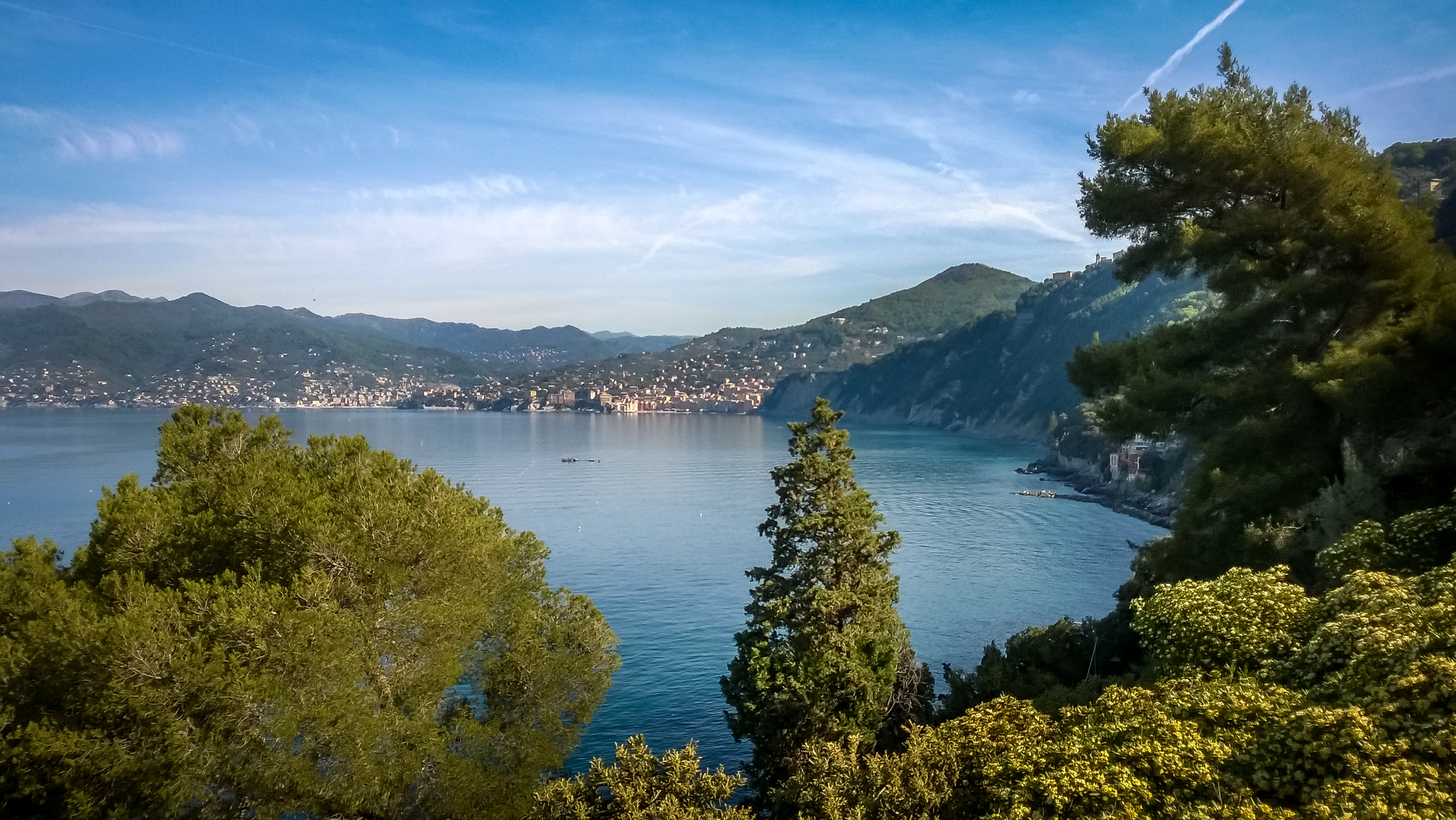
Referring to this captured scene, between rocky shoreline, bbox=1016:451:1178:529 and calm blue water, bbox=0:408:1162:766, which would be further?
rocky shoreline, bbox=1016:451:1178:529

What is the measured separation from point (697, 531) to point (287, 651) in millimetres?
44561

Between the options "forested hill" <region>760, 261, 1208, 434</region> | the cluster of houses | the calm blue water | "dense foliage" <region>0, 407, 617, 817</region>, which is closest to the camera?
"dense foliage" <region>0, 407, 617, 817</region>

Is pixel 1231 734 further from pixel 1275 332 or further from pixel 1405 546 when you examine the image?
pixel 1275 332

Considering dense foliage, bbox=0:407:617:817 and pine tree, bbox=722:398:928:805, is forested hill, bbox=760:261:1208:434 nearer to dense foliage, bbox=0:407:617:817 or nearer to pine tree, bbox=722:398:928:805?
pine tree, bbox=722:398:928:805

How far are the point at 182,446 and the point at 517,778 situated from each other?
34.3 feet

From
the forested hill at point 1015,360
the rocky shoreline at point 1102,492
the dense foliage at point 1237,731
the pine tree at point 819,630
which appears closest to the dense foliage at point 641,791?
the dense foliage at point 1237,731

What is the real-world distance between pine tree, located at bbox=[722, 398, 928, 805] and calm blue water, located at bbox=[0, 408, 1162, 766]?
6.53 m

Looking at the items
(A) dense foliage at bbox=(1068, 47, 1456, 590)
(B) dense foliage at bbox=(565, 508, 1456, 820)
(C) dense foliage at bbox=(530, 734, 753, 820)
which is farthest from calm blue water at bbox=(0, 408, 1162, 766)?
(B) dense foliage at bbox=(565, 508, 1456, 820)

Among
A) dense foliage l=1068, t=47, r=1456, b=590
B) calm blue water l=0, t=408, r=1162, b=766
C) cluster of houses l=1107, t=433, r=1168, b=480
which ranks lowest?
calm blue water l=0, t=408, r=1162, b=766

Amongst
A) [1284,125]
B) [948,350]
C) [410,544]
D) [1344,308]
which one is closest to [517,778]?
[410,544]

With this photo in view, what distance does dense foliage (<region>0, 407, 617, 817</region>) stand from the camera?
11.7m

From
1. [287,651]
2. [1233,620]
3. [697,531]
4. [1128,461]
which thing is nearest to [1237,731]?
[1233,620]

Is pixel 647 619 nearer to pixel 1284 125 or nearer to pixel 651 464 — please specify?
pixel 1284 125

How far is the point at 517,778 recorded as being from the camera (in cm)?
1573
